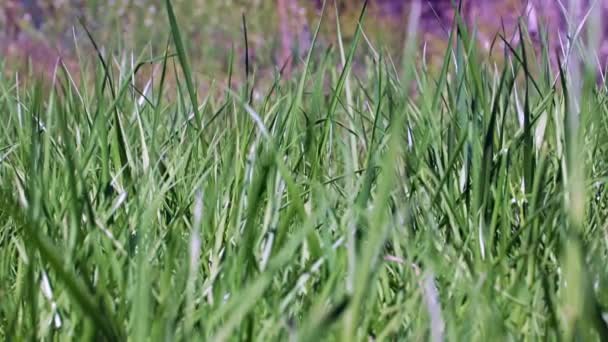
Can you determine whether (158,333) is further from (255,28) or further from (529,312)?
(255,28)

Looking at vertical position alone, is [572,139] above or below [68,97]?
above

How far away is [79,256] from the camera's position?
75cm

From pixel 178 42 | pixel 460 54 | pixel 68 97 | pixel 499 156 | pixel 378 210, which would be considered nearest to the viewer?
pixel 378 210

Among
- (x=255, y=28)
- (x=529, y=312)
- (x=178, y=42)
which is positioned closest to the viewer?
(x=529, y=312)

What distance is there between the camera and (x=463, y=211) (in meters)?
0.98

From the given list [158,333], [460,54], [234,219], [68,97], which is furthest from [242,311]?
[68,97]

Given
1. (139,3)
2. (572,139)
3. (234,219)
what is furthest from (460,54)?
(139,3)

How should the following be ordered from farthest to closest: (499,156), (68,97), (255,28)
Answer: (255,28) < (68,97) < (499,156)

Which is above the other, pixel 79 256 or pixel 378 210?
pixel 378 210

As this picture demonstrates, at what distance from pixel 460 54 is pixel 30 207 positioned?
69cm

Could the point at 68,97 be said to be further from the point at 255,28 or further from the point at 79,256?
the point at 255,28

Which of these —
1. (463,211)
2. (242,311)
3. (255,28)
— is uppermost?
(242,311)

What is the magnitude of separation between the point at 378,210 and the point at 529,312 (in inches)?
7.8

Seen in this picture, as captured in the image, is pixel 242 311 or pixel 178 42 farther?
pixel 178 42
